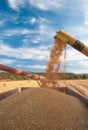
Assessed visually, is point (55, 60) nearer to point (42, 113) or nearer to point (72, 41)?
point (72, 41)

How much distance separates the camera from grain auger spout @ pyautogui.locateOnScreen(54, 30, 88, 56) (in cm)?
844

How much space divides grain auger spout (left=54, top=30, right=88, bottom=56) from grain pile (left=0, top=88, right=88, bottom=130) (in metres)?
2.82

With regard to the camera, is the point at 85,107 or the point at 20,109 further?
the point at 85,107

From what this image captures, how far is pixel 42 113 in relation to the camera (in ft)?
16.1

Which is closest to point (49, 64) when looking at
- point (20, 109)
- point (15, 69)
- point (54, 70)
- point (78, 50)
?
point (54, 70)

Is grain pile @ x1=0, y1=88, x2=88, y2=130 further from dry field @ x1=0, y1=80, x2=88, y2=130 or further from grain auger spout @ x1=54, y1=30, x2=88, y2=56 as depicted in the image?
grain auger spout @ x1=54, y1=30, x2=88, y2=56

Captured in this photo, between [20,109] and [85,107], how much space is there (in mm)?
1297

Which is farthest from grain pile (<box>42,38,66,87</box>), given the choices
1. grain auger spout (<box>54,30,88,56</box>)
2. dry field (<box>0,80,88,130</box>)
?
dry field (<box>0,80,88,130</box>)

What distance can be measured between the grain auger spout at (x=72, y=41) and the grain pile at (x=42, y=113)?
9.26 feet

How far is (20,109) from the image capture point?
16.5 feet

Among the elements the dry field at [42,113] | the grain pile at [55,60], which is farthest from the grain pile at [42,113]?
the grain pile at [55,60]

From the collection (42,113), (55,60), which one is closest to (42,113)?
(42,113)

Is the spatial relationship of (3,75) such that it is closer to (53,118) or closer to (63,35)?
(63,35)

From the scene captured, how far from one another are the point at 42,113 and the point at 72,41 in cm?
392
